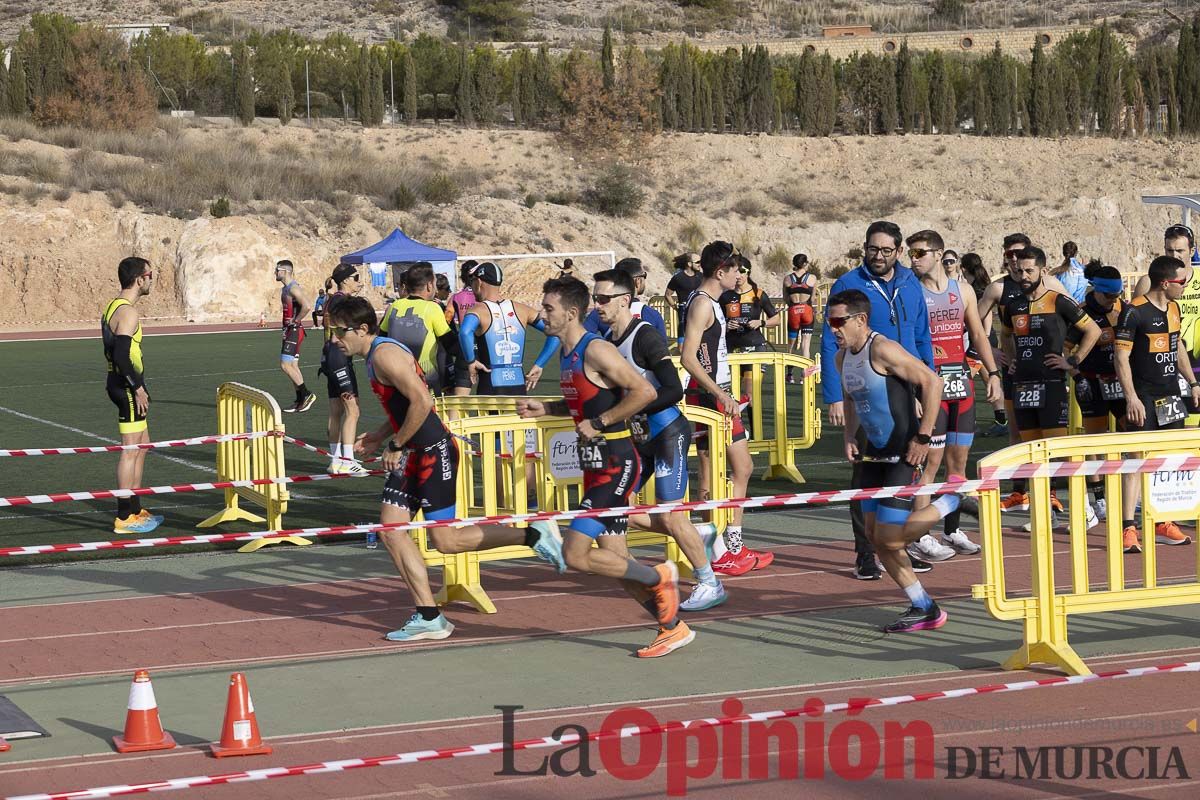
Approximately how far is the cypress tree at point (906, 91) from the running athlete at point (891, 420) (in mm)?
69169

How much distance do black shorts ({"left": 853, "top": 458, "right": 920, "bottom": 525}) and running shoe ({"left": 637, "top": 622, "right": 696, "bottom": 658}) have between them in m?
1.16

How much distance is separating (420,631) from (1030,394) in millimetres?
4759

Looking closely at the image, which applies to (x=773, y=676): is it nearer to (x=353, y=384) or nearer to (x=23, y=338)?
(x=353, y=384)

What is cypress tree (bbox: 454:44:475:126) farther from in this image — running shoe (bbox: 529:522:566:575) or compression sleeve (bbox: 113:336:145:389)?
running shoe (bbox: 529:522:566:575)

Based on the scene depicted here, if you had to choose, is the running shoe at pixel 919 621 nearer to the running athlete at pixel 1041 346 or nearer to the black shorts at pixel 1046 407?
the running athlete at pixel 1041 346

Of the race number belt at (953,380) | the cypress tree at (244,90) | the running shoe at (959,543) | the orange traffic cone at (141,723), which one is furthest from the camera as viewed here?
the cypress tree at (244,90)

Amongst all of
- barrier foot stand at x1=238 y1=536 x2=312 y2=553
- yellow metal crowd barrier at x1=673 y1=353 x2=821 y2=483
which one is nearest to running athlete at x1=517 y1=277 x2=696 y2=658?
barrier foot stand at x1=238 y1=536 x2=312 y2=553

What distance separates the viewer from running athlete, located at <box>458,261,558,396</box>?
1202 cm

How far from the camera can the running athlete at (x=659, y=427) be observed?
Answer: 8.30 meters

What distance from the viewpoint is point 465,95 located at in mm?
72438

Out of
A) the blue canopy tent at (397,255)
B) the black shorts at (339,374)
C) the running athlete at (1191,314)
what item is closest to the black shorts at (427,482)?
the black shorts at (339,374)

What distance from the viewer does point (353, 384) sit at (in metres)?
13.9

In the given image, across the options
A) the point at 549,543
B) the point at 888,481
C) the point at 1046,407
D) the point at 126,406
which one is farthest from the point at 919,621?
the point at 126,406

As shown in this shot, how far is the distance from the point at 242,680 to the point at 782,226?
2417 inches
